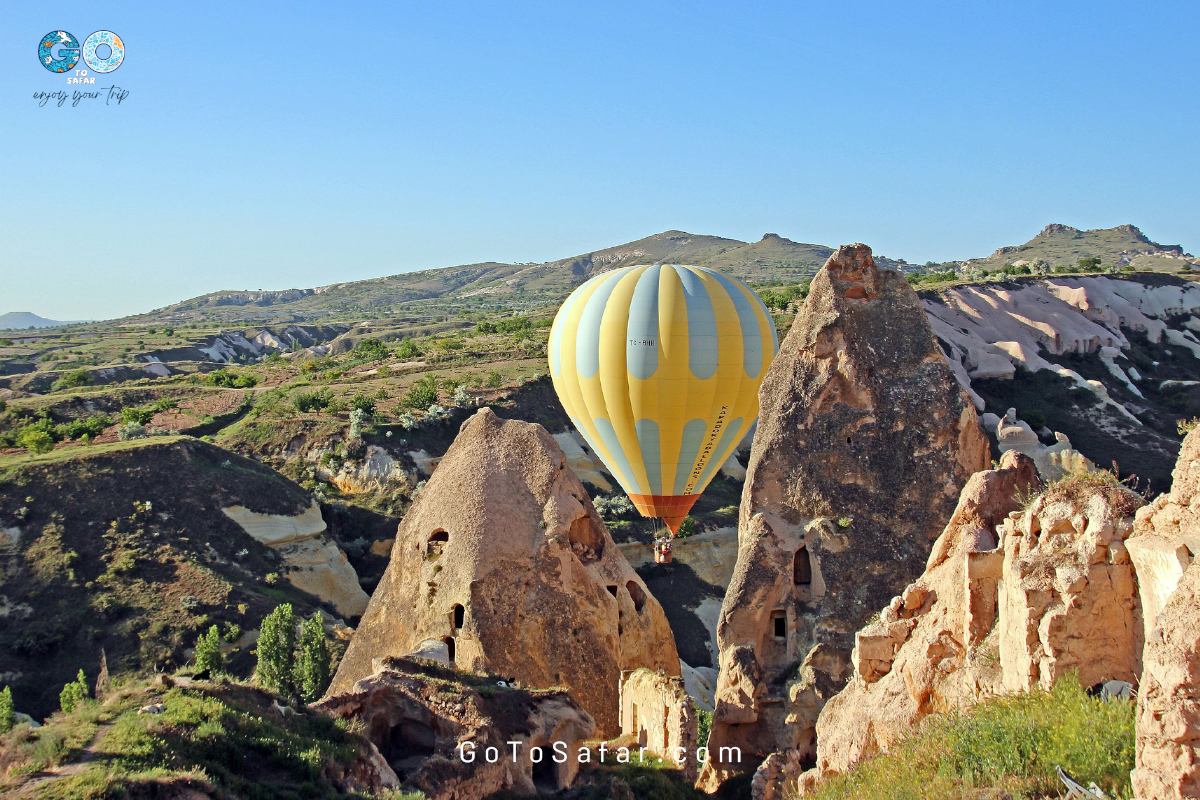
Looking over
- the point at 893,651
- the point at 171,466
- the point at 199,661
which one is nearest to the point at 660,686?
the point at 893,651

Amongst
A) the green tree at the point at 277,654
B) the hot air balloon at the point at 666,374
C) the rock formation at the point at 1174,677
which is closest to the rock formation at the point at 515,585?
the green tree at the point at 277,654

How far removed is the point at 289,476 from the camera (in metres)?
40.7

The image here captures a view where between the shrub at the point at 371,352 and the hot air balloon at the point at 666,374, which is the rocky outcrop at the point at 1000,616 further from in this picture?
the shrub at the point at 371,352

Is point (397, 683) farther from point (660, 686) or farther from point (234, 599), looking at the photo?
point (234, 599)

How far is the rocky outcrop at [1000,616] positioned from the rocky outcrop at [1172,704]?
120cm

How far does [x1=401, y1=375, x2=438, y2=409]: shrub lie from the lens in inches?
1879

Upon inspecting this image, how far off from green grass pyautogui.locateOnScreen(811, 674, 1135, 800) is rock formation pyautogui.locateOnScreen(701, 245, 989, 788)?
166 inches

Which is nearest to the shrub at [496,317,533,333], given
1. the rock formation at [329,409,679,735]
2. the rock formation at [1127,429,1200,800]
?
the rock formation at [329,409,679,735]

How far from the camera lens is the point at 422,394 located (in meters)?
49.0

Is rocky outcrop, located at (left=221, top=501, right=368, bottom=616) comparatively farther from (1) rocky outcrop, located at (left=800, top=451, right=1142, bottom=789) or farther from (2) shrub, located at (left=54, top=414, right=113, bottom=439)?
(1) rocky outcrop, located at (left=800, top=451, right=1142, bottom=789)

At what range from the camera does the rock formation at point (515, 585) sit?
1534 cm

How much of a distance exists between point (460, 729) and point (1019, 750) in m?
6.61

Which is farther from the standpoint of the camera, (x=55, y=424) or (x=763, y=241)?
(x=763, y=241)

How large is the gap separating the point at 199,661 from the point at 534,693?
11140 mm
